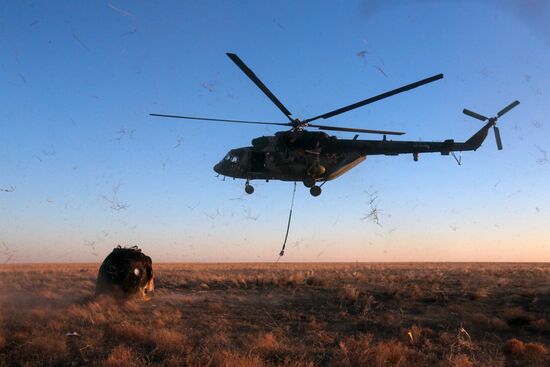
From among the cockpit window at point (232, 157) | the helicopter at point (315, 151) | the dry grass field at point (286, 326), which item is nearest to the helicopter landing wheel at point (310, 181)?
the helicopter at point (315, 151)

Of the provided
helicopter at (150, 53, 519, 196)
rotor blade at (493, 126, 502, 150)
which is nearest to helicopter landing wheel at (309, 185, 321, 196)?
helicopter at (150, 53, 519, 196)

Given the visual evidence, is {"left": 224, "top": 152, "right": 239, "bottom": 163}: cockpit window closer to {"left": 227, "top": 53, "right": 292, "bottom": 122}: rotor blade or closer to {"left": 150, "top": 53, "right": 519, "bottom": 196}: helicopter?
{"left": 150, "top": 53, "right": 519, "bottom": 196}: helicopter

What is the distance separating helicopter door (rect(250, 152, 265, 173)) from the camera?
21.2 m

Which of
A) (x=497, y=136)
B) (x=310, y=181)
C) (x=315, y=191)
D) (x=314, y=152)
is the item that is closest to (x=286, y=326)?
(x=315, y=191)

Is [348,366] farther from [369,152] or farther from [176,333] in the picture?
[369,152]

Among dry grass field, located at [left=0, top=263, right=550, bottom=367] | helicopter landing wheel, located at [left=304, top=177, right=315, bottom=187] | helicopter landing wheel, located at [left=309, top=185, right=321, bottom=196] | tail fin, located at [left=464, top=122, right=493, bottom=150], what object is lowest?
dry grass field, located at [left=0, top=263, right=550, bottom=367]

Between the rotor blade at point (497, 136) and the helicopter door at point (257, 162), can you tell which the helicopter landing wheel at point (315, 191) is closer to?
the helicopter door at point (257, 162)

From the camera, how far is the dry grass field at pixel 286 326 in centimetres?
1411

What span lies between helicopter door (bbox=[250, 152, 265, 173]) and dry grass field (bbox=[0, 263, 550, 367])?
5.86 metres

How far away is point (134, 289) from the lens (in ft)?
74.9

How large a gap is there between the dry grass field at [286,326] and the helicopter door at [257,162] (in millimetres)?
5862

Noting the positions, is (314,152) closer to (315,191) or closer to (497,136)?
(315,191)

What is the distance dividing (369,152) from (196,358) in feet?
36.8

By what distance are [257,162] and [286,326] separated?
6.82m
